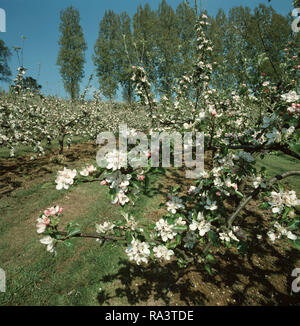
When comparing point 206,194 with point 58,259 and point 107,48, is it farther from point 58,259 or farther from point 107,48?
point 107,48

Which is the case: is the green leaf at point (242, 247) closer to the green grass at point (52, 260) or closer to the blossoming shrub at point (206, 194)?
the blossoming shrub at point (206, 194)

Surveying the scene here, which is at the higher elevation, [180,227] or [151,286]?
[180,227]

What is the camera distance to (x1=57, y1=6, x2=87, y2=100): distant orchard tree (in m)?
26.8

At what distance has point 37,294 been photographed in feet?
8.97

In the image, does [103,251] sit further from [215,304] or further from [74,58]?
[74,58]

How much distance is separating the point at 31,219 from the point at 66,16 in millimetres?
32651

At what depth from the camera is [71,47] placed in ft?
90.8

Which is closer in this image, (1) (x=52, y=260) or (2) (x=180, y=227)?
(2) (x=180, y=227)

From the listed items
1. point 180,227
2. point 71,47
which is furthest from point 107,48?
point 180,227

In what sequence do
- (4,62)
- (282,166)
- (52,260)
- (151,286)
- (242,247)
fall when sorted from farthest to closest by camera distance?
1. (4,62)
2. (282,166)
3. (52,260)
4. (151,286)
5. (242,247)

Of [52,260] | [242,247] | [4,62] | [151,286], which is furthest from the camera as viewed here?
[4,62]

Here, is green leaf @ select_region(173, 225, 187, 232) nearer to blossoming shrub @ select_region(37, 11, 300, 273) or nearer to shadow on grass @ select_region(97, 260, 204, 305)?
blossoming shrub @ select_region(37, 11, 300, 273)

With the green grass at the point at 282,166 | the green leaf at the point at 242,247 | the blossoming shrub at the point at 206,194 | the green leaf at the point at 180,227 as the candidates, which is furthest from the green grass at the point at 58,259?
the green grass at the point at 282,166

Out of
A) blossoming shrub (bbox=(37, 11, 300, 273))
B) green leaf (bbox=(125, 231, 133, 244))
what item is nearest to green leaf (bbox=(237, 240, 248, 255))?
blossoming shrub (bbox=(37, 11, 300, 273))
